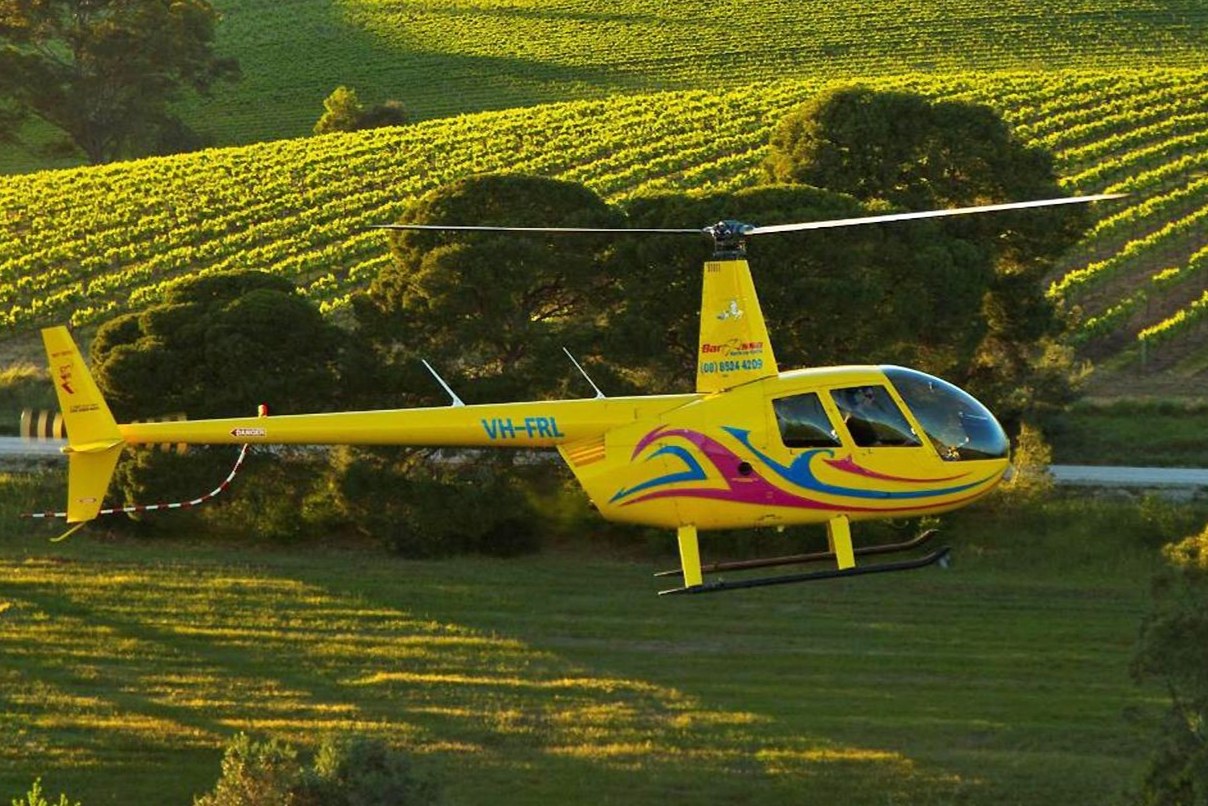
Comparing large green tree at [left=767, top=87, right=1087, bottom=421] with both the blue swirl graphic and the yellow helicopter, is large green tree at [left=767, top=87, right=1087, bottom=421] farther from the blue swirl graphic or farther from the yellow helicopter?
the blue swirl graphic

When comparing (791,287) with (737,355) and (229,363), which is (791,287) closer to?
(229,363)

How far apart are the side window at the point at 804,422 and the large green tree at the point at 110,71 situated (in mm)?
85927

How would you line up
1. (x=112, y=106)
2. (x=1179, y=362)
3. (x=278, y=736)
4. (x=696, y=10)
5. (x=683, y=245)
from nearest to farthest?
1. (x=278, y=736)
2. (x=683, y=245)
3. (x=1179, y=362)
4. (x=112, y=106)
5. (x=696, y=10)

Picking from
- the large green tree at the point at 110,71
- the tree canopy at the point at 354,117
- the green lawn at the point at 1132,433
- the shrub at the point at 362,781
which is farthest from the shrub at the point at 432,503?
the large green tree at the point at 110,71

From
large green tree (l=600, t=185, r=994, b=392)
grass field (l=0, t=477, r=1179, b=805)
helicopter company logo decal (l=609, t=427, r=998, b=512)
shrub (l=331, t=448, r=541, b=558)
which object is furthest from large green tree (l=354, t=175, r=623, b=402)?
helicopter company logo decal (l=609, t=427, r=998, b=512)

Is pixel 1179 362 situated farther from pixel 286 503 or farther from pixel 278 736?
pixel 278 736

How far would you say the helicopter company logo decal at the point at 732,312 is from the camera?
24250 mm

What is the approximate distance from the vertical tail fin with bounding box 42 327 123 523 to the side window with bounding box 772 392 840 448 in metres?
8.57

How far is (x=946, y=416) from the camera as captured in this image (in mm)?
23625

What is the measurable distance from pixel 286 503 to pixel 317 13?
9536 cm

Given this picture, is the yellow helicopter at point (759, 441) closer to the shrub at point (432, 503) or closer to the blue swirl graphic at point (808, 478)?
the blue swirl graphic at point (808, 478)

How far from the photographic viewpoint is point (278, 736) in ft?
108

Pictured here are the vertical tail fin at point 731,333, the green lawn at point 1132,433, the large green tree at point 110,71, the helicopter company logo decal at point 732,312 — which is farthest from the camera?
the large green tree at point 110,71

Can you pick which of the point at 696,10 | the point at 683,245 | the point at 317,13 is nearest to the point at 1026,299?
the point at 683,245
